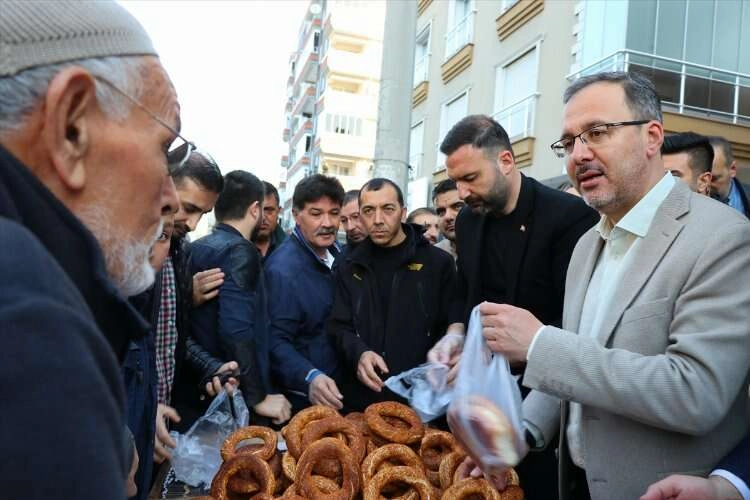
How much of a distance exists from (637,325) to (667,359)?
151 millimetres

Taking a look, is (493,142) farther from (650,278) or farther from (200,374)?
(200,374)

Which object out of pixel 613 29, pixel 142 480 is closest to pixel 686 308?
pixel 142 480

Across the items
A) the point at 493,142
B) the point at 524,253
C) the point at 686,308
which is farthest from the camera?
the point at 493,142

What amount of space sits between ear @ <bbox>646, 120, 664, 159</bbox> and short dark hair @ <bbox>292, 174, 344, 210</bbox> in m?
2.47

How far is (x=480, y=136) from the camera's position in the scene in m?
3.14

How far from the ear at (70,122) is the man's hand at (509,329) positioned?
1319 millimetres

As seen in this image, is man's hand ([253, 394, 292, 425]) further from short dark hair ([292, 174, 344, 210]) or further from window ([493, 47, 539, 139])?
window ([493, 47, 539, 139])

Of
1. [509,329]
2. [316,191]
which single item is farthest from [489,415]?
[316,191]

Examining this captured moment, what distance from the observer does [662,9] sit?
10891 mm

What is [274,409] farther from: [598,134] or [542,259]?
[598,134]

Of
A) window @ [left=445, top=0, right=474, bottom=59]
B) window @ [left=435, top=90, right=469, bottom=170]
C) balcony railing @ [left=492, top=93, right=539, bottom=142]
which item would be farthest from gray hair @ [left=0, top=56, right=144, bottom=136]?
window @ [left=445, top=0, right=474, bottom=59]

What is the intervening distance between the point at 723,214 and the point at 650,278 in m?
0.28

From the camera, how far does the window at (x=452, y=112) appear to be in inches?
659

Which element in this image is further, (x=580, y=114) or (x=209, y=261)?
(x=209, y=261)
